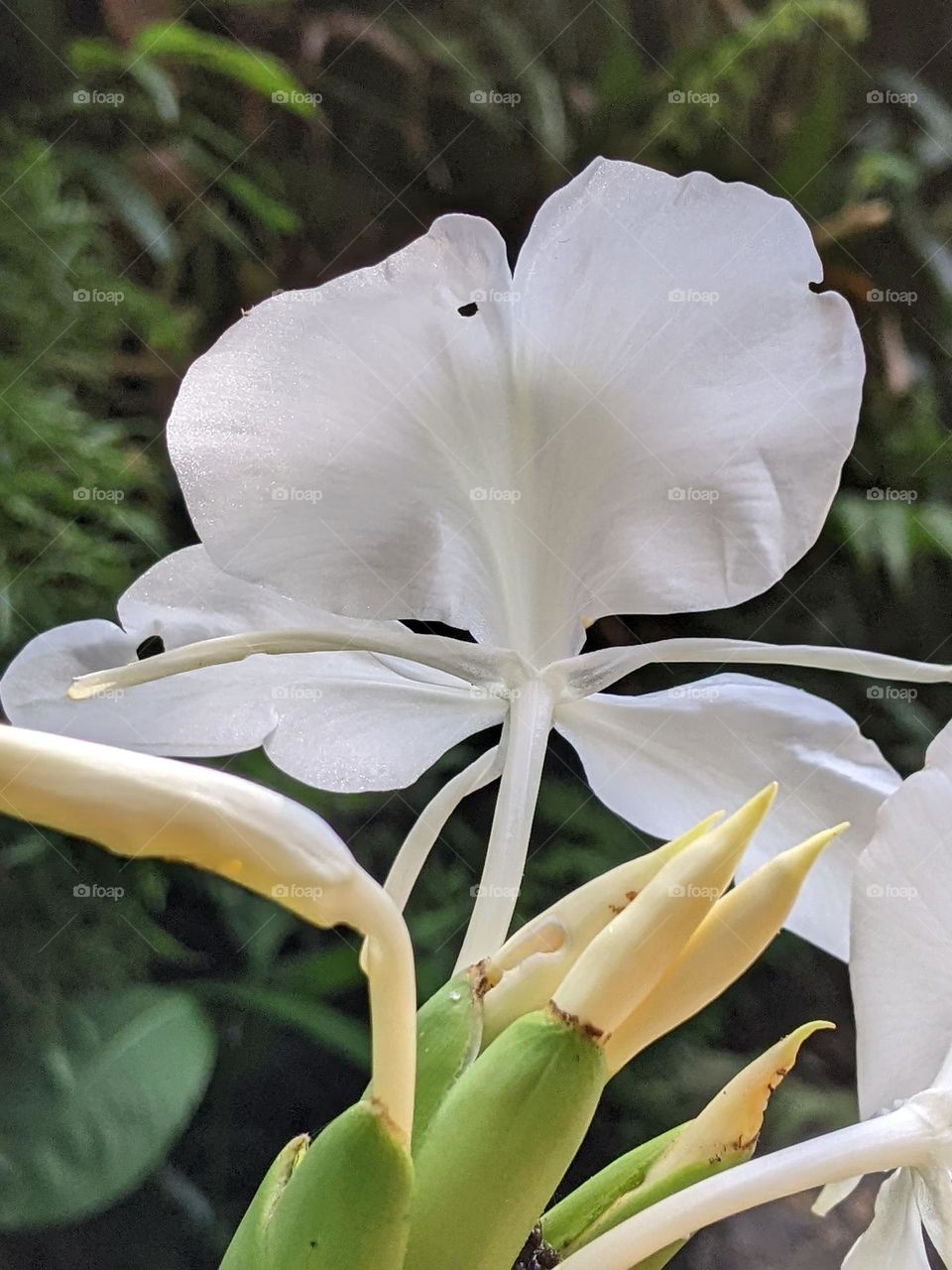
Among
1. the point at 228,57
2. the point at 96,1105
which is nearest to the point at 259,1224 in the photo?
the point at 96,1105

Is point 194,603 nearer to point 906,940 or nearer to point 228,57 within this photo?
point 906,940

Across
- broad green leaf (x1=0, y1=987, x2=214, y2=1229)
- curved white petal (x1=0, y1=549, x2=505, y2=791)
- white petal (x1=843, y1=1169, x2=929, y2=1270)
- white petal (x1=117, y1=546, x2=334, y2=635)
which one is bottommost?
broad green leaf (x1=0, y1=987, x2=214, y2=1229)

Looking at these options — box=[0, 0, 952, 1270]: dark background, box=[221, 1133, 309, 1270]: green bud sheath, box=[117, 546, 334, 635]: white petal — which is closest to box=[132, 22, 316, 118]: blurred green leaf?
box=[0, 0, 952, 1270]: dark background

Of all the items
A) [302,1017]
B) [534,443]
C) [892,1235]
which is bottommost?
[302,1017]

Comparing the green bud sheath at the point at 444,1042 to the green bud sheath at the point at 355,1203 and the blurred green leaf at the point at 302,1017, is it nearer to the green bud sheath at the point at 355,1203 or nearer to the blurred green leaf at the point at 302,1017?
the green bud sheath at the point at 355,1203

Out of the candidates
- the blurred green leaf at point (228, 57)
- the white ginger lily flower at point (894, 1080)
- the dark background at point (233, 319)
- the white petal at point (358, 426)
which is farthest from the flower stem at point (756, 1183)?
the blurred green leaf at point (228, 57)

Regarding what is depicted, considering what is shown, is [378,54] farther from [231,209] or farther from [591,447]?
[591,447]

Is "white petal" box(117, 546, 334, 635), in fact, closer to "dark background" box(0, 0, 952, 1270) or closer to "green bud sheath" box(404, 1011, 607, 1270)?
"green bud sheath" box(404, 1011, 607, 1270)
